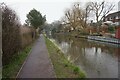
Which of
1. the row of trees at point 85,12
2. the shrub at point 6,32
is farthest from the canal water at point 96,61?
the row of trees at point 85,12

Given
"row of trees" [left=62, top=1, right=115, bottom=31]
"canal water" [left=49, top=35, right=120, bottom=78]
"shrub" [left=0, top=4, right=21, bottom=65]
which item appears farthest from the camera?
"row of trees" [left=62, top=1, right=115, bottom=31]

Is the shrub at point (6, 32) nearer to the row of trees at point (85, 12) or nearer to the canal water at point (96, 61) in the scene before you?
the canal water at point (96, 61)

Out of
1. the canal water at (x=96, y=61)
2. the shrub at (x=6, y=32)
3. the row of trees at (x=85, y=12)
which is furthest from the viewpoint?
the row of trees at (x=85, y=12)

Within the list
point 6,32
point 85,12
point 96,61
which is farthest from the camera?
point 85,12

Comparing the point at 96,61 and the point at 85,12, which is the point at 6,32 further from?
Result: the point at 85,12

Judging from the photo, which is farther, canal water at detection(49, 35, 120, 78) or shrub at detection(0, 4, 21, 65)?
canal water at detection(49, 35, 120, 78)

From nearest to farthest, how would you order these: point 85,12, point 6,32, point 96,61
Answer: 1. point 6,32
2. point 96,61
3. point 85,12

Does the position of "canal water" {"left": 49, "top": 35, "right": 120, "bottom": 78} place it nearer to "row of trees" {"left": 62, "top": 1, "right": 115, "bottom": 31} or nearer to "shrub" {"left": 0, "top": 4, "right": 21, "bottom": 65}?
"shrub" {"left": 0, "top": 4, "right": 21, "bottom": 65}

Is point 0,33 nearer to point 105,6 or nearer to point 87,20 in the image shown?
point 105,6

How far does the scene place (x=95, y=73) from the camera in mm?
12109

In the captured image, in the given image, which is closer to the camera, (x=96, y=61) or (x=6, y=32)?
(x=6, y=32)

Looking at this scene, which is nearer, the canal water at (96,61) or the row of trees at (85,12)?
the canal water at (96,61)

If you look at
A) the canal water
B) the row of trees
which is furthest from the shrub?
the row of trees

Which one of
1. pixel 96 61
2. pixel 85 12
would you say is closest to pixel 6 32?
pixel 96 61
